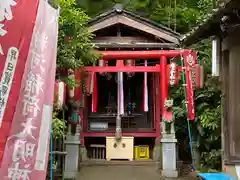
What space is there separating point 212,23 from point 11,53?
449 cm

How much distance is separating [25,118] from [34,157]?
0.46 m

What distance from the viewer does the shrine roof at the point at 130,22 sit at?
13.6 metres

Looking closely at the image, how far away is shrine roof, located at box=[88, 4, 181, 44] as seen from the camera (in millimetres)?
13555

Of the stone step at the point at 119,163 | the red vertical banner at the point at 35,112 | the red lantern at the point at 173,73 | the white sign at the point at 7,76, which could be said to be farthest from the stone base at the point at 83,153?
the white sign at the point at 7,76

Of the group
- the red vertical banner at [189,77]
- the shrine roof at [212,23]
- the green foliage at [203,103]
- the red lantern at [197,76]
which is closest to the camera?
the shrine roof at [212,23]

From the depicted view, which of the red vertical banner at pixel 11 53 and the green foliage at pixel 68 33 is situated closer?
the red vertical banner at pixel 11 53

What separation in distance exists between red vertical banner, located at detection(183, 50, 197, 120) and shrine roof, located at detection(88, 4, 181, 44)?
7.84 feet

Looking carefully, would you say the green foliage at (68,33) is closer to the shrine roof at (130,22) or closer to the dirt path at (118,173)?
the shrine roof at (130,22)

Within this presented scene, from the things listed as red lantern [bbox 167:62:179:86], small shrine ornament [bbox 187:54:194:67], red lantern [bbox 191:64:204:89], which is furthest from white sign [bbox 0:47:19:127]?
red lantern [bbox 167:62:179:86]

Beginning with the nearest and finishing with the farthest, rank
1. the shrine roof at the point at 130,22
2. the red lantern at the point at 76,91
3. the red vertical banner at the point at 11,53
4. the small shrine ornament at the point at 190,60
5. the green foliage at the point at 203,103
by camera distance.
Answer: the red vertical banner at the point at 11,53 → the small shrine ornament at the point at 190,60 → the green foliage at the point at 203,103 → the red lantern at the point at 76,91 → the shrine roof at the point at 130,22

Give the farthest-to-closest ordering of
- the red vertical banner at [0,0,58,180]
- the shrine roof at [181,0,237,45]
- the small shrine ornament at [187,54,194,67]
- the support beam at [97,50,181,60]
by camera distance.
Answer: the support beam at [97,50,181,60] < the small shrine ornament at [187,54,194,67] < the shrine roof at [181,0,237,45] < the red vertical banner at [0,0,58,180]

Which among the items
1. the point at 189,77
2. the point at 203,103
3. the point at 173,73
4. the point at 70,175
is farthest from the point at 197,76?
the point at 70,175

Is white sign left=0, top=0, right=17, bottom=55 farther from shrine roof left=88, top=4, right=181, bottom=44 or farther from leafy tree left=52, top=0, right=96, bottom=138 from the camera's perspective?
shrine roof left=88, top=4, right=181, bottom=44

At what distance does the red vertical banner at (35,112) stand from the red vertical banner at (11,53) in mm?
124
